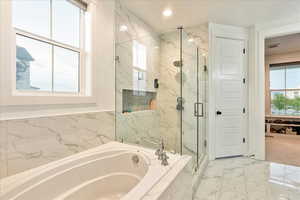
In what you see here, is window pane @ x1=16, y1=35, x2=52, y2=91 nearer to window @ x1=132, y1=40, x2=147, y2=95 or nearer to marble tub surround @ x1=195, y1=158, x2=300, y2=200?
window @ x1=132, y1=40, x2=147, y2=95

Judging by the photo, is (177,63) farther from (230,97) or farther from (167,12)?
(230,97)

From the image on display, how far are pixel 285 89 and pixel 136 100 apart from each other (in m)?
4.91

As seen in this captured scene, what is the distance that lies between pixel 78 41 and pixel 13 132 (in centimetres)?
112

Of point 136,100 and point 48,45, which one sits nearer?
point 48,45

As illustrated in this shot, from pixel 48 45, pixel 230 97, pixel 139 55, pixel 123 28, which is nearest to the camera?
pixel 48 45

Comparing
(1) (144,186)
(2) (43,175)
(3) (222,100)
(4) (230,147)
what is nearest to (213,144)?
(4) (230,147)

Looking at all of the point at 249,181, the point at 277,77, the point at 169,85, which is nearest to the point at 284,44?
the point at 277,77

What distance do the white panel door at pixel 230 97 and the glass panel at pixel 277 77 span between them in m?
2.94

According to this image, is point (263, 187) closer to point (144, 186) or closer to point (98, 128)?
point (144, 186)

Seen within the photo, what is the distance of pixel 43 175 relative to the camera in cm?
126

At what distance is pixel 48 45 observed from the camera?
1.53 meters

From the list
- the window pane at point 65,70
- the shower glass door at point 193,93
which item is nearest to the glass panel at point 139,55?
the shower glass door at point 193,93

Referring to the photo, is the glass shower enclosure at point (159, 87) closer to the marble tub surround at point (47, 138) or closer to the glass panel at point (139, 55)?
the glass panel at point (139, 55)

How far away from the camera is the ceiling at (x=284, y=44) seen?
144 inches
